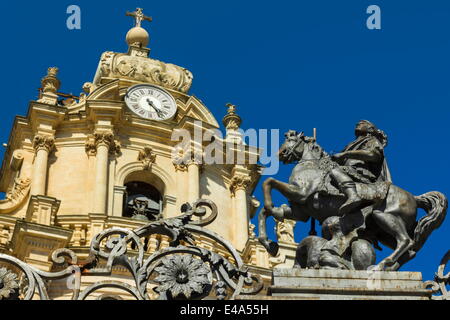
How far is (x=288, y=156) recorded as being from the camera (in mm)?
14430

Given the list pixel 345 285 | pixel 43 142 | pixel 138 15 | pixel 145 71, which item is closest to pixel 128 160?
pixel 43 142

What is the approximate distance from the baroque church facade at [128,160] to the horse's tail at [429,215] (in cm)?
1867

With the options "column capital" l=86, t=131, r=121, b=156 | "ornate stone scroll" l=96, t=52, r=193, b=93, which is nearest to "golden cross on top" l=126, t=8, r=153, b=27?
"ornate stone scroll" l=96, t=52, r=193, b=93

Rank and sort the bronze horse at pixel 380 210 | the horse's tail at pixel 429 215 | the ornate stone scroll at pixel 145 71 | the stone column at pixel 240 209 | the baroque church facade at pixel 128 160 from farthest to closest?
the ornate stone scroll at pixel 145 71 → the stone column at pixel 240 209 → the baroque church facade at pixel 128 160 → the horse's tail at pixel 429 215 → the bronze horse at pixel 380 210

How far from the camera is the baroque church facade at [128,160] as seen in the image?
34188 millimetres

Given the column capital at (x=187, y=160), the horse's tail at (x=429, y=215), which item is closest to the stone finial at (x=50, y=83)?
the column capital at (x=187, y=160)

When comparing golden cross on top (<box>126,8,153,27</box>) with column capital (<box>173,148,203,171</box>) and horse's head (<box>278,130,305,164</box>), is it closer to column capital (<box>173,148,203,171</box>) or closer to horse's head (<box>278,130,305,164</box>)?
column capital (<box>173,148,203,171</box>)

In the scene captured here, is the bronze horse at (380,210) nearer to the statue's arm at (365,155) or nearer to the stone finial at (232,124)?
the statue's arm at (365,155)

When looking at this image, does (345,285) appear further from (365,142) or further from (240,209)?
(240,209)

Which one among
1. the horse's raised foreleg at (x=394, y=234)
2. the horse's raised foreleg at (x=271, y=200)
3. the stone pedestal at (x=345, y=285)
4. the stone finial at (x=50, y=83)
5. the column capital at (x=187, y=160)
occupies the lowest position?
the stone pedestal at (x=345, y=285)

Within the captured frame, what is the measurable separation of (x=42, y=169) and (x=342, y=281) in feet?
75.3

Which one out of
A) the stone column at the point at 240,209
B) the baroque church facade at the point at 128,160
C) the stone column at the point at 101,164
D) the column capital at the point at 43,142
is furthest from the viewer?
the stone column at the point at 240,209
